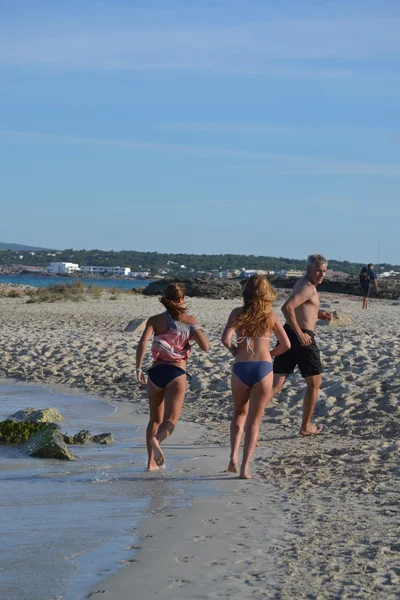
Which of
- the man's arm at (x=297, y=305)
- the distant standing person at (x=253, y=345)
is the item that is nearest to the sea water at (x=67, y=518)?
the distant standing person at (x=253, y=345)

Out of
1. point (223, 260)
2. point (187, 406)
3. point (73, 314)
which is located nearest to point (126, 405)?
point (187, 406)

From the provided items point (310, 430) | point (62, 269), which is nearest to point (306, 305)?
point (310, 430)

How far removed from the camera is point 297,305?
28.5 ft

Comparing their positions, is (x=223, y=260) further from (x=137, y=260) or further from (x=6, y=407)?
(x=6, y=407)

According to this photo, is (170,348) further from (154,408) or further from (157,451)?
(157,451)

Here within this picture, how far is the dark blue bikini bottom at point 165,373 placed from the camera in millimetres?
7457

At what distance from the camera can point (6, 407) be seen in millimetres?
11969

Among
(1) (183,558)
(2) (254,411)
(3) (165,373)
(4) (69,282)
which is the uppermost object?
(3) (165,373)

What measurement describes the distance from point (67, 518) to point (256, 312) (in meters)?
2.08

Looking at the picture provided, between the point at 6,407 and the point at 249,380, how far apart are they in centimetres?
563

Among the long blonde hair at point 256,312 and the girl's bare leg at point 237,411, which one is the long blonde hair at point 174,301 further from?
the girl's bare leg at point 237,411

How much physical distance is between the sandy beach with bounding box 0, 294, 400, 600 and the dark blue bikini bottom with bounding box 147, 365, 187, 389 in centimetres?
77

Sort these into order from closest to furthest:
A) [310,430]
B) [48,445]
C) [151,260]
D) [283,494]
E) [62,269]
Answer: [283,494], [48,445], [310,430], [62,269], [151,260]

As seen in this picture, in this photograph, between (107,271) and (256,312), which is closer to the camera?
(256,312)
